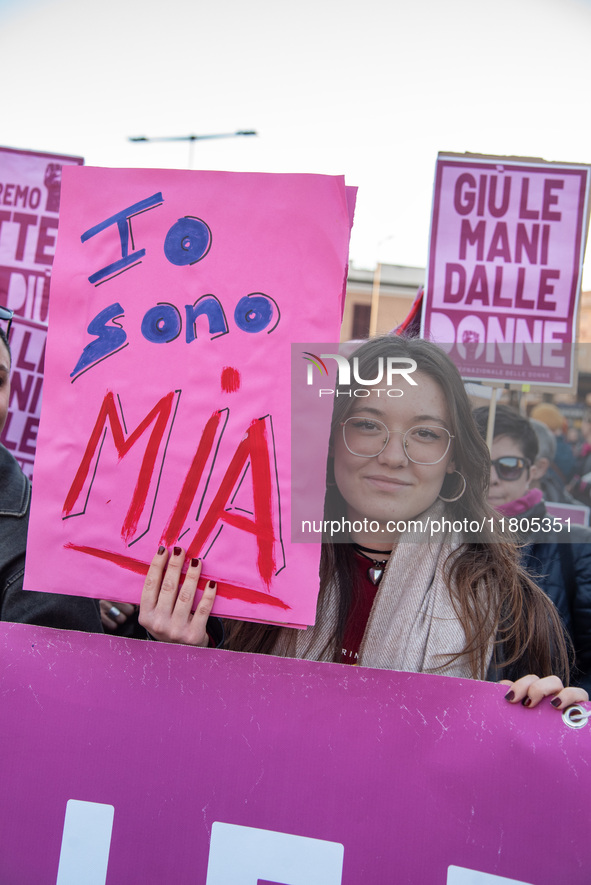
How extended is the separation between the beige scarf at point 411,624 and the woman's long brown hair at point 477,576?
0.8 inches

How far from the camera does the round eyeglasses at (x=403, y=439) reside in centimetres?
140

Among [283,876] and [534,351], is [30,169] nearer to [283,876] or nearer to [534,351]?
[534,351]

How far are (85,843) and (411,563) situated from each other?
0.81m

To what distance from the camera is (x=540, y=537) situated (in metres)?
1.64

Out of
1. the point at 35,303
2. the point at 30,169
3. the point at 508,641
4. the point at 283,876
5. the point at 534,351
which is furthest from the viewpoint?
the point at 30,169

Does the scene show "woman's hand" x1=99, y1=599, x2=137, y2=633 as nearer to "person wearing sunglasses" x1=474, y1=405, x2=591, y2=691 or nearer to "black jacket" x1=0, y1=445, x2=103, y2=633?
"black jacket" x1=0, y1=445, x2=103, y2=633

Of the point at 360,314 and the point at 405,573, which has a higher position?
the point at 360,314

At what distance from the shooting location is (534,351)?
104 inches

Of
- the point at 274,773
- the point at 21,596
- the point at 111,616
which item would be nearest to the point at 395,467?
the point at 274,773

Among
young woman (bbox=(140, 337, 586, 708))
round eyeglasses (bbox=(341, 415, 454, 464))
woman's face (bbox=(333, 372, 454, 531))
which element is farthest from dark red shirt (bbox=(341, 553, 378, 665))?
round eyeglasses (bbox=(341, 415, 454, 464))

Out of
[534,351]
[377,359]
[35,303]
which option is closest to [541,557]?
[534,351]

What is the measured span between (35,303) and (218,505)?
7.30 ft

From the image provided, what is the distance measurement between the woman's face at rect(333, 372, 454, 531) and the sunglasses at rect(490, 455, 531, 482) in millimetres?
1129

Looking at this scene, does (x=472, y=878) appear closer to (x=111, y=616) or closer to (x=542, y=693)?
(x=542, y=693)
